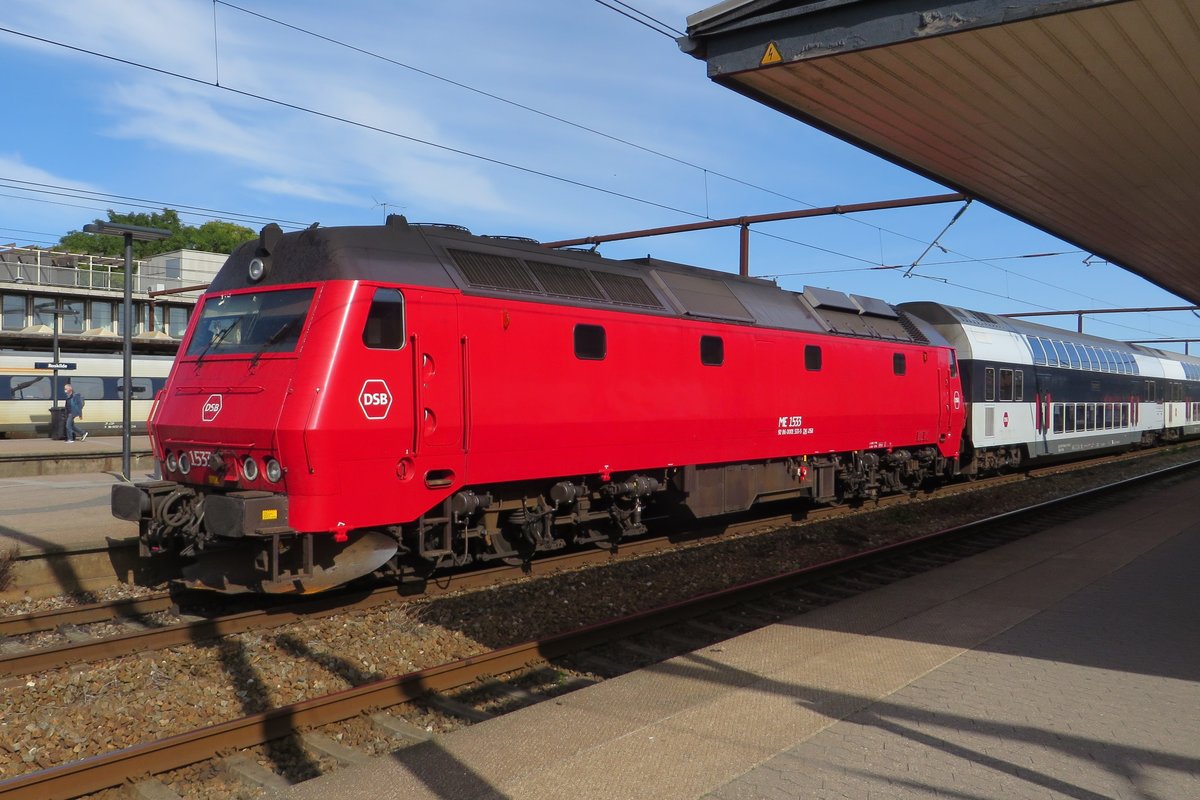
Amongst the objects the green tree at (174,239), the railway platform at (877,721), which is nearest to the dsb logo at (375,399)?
the railway platform at (877,721)

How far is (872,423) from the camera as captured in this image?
48.1 ft

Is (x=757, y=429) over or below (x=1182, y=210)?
below

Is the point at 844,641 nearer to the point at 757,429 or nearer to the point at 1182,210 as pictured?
the point at 757,429

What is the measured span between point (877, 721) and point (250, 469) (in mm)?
5457

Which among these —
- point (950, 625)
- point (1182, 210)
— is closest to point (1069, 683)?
point (950, 625)

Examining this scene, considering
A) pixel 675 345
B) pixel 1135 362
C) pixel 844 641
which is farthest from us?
pixel 1135 362

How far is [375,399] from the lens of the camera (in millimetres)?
7867

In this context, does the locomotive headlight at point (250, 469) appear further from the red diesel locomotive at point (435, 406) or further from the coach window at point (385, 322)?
the coach window at point (385, 322)

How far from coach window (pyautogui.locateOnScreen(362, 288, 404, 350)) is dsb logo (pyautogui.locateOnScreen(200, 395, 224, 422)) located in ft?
5.14

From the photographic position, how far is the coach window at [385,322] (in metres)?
7.95

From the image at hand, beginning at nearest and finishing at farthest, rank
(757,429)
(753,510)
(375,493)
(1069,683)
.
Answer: (1069,683)
(375,493)
(757,429)
(753,510)

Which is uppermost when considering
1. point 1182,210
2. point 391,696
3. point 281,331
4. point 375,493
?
point 1182,210

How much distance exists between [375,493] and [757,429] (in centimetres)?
595

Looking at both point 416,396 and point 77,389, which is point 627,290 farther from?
point 77,389
